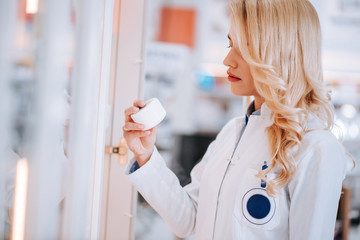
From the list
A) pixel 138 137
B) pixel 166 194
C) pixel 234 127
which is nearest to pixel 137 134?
pixel 138 137

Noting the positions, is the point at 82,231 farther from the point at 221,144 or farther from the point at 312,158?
the point at 221,144

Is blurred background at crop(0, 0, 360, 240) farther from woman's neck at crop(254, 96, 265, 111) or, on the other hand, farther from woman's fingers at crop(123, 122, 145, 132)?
woman's neck at crop(254, 96, 265, 111)

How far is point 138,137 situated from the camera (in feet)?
3.65

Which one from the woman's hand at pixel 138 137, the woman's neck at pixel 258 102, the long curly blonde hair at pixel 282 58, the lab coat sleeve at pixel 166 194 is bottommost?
the lab coat sleeve at pixel 166 194

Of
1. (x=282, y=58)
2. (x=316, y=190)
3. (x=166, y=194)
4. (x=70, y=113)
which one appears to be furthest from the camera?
(x=166, y=194)

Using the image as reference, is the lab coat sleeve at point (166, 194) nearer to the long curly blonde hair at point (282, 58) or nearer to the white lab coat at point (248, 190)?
the white lab coat at point (248, 190)

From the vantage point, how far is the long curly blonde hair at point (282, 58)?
102cm

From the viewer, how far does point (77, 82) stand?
554 millimetres

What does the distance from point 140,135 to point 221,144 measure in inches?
12.9

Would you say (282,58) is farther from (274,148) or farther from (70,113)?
(70,113)

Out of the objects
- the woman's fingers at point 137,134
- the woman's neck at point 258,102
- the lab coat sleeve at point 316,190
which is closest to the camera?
the lab coat sleeve at point 316,190

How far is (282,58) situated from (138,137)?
0.49 meters

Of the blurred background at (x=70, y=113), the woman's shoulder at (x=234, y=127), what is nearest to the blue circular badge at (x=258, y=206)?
the woman's shoulder at (x=234, y=127)

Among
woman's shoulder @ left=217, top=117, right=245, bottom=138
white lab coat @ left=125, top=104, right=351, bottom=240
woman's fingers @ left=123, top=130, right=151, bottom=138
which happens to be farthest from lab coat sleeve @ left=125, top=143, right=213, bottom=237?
woman's shoulder @ left=217, top=117, right=245, bottom=138
